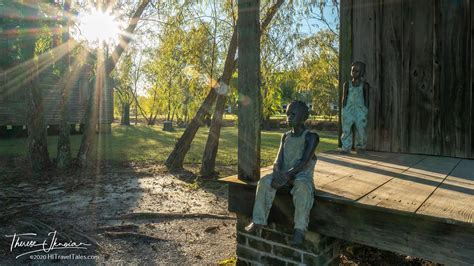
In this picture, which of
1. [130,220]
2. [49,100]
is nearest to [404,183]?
[130,220]

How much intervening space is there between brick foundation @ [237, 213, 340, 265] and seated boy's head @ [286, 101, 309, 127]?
100 centimetres

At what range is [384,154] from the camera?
5.62 metres

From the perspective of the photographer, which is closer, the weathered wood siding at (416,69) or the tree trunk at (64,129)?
the weathered wood siding at (416,69)

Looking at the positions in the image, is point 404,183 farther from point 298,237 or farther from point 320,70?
point 320,70

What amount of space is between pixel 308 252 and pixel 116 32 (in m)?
10.7

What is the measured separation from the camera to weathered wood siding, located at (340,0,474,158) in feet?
17.4

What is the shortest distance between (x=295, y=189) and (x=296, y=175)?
13 cm

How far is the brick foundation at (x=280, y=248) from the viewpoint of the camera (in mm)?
3154

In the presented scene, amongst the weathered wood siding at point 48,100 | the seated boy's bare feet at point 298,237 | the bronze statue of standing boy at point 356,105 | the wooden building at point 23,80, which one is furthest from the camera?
the weathered wood siding at point 48,100

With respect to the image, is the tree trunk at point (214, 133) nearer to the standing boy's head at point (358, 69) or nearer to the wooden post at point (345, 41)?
the wooden post at point (345, 41)

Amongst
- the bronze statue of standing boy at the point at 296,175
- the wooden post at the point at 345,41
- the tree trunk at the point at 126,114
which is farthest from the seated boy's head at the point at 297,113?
the tree trunk at the point at 126,114

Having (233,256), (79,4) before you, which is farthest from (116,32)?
(233,256)

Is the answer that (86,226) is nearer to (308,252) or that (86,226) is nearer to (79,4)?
(308,252)

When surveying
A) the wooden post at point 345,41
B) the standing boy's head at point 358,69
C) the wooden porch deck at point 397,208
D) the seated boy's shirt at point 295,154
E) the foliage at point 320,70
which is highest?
the foliage at point 320,70
